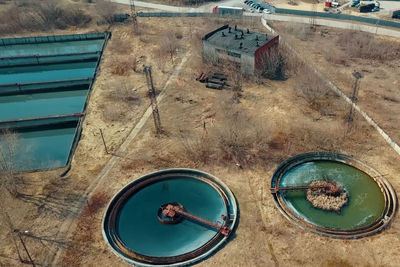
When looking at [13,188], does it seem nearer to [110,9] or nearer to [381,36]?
[110,9]

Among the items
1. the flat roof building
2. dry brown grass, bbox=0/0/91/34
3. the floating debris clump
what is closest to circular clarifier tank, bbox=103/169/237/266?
the floating debris clump

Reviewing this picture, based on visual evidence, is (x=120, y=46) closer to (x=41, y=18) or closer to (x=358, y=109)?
(x=41, y=18)

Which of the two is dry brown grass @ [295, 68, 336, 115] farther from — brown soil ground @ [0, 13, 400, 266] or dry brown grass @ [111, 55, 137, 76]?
dry brown grass @ [111, 55, 137, 76]

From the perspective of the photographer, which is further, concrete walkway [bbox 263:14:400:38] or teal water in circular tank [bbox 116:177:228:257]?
concrete walkway [bbox 263:14:400:38]

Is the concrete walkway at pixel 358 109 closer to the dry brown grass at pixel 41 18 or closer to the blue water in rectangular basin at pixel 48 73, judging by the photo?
the blue water in rectangular basin at pixel 48 73

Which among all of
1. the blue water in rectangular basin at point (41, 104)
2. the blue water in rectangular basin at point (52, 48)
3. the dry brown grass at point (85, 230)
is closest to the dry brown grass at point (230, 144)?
the dry brown grass at point (85, 230)

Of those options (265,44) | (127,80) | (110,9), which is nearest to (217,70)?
(265,44)
